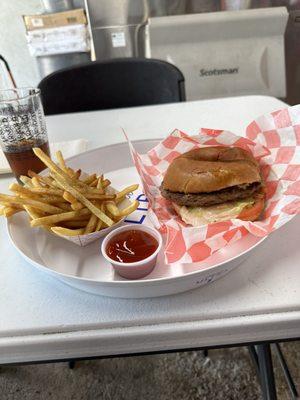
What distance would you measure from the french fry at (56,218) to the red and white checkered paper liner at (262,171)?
0.19 m

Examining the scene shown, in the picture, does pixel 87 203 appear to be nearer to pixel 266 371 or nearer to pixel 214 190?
pixel 214 190

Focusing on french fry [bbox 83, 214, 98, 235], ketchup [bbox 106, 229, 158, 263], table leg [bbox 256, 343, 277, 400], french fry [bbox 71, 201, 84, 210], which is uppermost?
french fry [bbox 71, 201, 84, 210]

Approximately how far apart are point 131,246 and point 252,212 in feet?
1.01

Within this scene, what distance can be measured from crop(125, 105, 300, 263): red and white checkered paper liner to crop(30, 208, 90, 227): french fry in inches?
7.6

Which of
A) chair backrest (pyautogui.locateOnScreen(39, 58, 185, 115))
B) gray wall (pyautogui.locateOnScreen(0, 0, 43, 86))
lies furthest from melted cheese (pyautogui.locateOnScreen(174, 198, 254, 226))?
gray wall (pyautogui.locateOnScreen(0, 0, 43, 86))

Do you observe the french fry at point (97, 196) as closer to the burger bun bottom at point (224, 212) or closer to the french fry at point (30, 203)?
the french fry at point (30, 203)

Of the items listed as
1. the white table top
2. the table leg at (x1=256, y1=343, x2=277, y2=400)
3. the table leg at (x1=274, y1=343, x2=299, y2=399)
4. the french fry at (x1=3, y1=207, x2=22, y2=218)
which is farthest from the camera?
the table leg at (x1=274, y1=343, x2=299, y2=399)

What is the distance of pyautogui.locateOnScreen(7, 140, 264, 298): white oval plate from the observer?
2.12 feet

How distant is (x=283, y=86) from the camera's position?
321 centimetres

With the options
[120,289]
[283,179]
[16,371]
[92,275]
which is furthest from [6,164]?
[16,371]

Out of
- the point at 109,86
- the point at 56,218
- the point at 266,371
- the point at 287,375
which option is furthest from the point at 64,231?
the point at 109,86

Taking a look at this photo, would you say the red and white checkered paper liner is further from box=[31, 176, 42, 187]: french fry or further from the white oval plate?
box=[31, 176, 42, 187]: french fry

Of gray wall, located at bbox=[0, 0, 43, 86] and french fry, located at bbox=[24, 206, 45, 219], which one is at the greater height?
french fry, located at bbox=[24, 206, 45, 219]

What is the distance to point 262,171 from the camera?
102 centimetres
